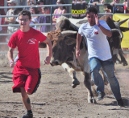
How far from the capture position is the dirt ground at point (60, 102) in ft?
30.2

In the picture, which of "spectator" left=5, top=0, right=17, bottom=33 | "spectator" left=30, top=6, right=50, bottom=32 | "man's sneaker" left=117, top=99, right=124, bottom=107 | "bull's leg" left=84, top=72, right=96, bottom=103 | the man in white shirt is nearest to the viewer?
the man in white shirt

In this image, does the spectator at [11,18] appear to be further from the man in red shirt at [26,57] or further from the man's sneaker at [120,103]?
the man in red shirt at [26,57]

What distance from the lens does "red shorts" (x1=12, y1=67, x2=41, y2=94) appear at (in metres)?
8.60

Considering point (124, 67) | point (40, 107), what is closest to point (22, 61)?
point (40, 107)

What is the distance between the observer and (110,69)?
32.3 feet

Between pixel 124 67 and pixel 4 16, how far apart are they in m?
4.11

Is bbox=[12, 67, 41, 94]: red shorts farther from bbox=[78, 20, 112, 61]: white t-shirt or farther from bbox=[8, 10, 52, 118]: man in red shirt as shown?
bbox=[78, 20, 112, 61]: white t-shirt

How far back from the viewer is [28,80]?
8633 mm

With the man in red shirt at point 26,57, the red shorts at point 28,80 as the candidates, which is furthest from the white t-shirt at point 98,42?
the red shorts at point 28,80

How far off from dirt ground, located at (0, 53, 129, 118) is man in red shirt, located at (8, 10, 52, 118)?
1.72 feet

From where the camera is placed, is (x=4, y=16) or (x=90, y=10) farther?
(x=4, y=16)

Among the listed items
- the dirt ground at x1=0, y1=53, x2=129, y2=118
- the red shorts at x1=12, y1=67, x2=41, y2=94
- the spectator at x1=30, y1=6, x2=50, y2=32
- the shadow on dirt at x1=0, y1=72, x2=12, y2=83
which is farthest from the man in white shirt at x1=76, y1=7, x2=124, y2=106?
the spectator at x1=30, y1=6, x2=50, y2=32

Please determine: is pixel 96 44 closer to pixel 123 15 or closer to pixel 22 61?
pixel 22 61

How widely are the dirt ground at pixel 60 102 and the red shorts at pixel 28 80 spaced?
0.53 m
